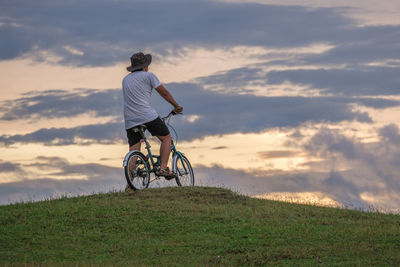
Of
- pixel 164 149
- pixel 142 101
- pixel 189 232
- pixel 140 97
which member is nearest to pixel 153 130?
pixel 164 149

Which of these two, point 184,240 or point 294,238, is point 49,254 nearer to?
point 184,240

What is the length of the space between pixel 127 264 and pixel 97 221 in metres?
3.16

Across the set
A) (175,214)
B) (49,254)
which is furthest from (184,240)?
(49,254)

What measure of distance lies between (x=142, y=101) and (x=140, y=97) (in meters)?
0.11

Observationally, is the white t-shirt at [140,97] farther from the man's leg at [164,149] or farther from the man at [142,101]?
the man's leg at [164,149]

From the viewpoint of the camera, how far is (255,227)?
1316 centimetres

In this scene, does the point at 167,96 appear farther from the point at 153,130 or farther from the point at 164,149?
the point at 164,149

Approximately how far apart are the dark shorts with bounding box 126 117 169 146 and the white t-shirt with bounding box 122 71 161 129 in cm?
15

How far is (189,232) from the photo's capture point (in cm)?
1295

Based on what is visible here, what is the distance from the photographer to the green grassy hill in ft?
36.7

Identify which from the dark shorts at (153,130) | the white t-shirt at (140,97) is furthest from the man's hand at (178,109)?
the white t-shirt at (140,97)

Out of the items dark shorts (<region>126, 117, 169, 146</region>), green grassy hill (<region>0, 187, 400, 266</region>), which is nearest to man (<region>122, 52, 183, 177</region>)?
dark shorts (<region>126, 117, 169, 146</region>)

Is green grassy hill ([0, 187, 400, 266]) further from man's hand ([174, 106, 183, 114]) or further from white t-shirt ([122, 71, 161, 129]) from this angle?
man's hand ([174, 106, 183, 114])

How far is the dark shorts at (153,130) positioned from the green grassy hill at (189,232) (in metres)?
1.44
